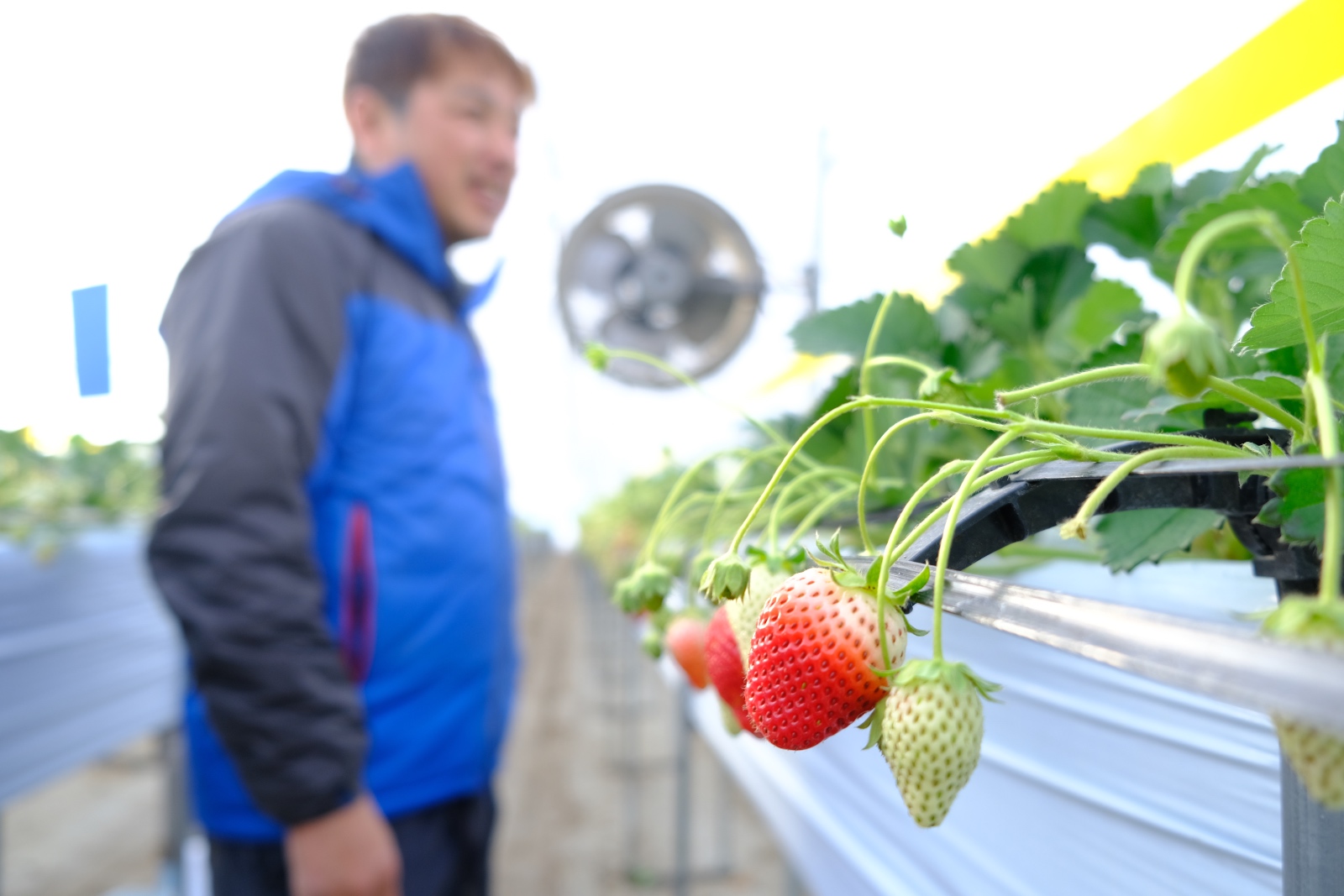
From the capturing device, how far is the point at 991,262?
1.80 feet

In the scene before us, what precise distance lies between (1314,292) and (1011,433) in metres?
0.13

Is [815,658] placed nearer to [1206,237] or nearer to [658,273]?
[1206,237]

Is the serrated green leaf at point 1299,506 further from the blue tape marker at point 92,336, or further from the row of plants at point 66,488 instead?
the row of plants at point 66,488

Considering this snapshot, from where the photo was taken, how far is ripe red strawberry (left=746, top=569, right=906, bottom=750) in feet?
0.88

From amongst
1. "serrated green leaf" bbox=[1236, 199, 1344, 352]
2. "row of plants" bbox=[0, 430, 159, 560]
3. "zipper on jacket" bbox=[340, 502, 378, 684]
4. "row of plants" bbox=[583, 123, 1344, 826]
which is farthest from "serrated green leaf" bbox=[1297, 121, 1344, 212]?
"row of plants" bbox=[0, 430, 159, 560]

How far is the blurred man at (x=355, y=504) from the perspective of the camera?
0.89 metres

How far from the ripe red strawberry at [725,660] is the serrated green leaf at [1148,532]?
0.16 metres

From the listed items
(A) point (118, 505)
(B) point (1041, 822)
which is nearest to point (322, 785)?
(B) point (1041, 822)

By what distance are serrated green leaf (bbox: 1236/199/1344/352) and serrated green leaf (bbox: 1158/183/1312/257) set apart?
90 millimetres

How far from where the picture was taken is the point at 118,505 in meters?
3.07

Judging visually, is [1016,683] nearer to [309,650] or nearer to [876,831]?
[876,831]

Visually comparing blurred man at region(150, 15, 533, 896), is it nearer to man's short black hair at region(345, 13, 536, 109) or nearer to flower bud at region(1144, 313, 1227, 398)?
man's short black hair at region(345, 13, 536, 109)

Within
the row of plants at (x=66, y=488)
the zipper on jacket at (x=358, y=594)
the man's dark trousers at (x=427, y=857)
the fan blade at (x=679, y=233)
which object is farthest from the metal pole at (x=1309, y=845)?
the row of plants at (x=66, y=488)

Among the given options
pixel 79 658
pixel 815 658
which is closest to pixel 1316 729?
pixel 815 658
